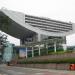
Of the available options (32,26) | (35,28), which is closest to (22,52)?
(35,28)

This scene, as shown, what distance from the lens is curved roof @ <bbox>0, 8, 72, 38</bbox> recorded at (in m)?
143

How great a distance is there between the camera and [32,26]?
15038cm

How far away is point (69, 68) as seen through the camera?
145 feet

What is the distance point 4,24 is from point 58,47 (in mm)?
88963

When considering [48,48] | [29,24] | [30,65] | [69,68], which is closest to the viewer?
[69,68]

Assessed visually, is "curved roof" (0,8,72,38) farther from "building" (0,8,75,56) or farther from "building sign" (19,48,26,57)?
"building sign" (19,48,26,57)

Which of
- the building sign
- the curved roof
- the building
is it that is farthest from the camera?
the building

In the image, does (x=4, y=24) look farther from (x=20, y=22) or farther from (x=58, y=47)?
(x=20, y=22)

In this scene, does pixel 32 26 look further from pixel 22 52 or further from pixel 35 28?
pixel 22 52

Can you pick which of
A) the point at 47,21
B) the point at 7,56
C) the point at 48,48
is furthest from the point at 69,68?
the point at 47,21

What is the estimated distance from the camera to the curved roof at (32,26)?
470 feet

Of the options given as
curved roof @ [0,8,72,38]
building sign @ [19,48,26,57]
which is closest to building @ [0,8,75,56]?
curved roof @ [0,8,72,38]

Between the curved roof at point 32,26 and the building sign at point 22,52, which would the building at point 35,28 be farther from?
the building sign at point 22,52

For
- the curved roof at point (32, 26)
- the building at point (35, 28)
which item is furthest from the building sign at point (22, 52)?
the curved roof at point (32, 26)
